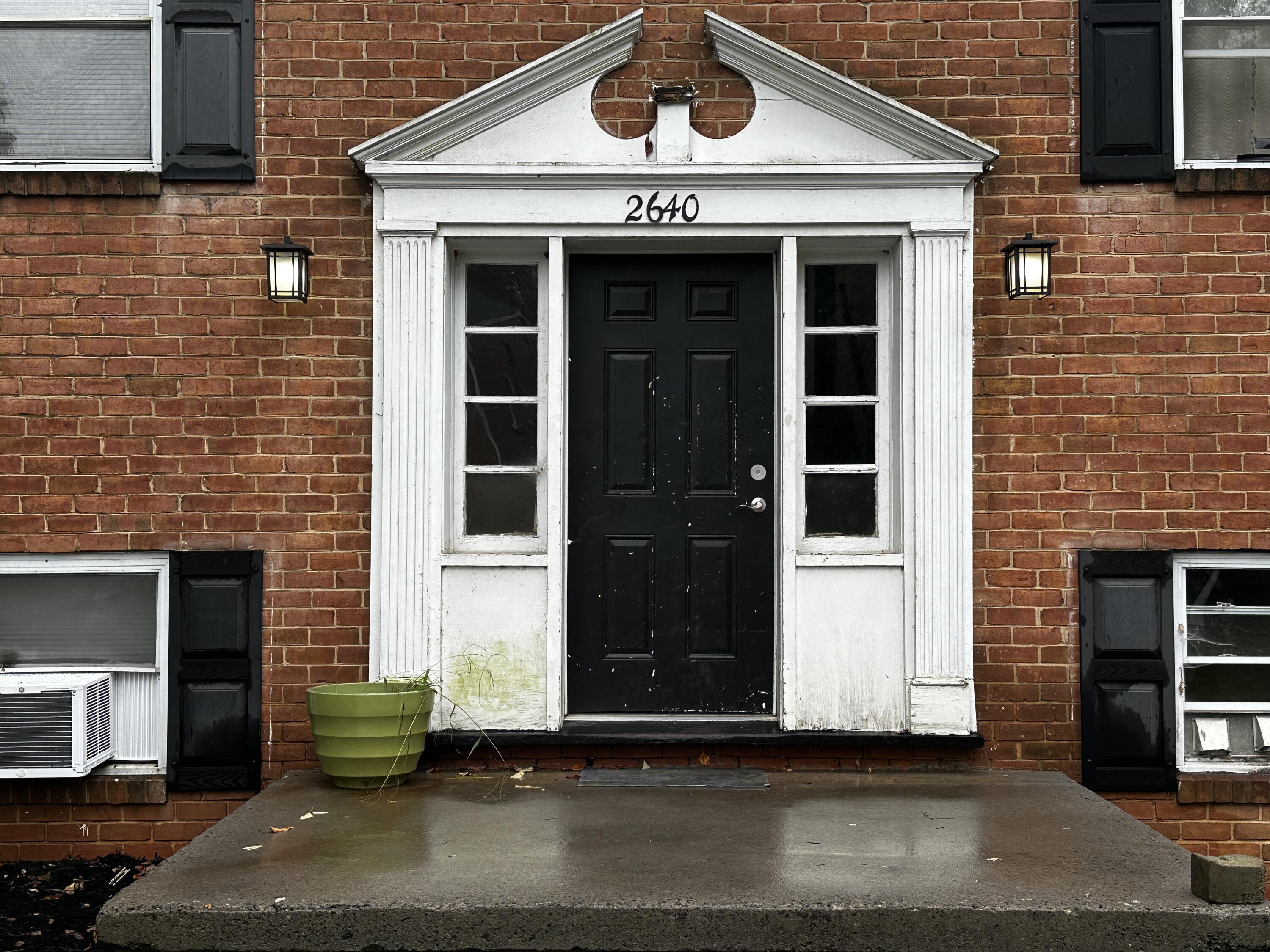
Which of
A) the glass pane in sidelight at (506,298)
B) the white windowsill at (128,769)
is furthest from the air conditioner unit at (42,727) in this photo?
the glass pane in sidelight at (506,298)

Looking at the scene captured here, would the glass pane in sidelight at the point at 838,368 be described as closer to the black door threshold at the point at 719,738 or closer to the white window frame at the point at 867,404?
the white window frame at the point at 867,404

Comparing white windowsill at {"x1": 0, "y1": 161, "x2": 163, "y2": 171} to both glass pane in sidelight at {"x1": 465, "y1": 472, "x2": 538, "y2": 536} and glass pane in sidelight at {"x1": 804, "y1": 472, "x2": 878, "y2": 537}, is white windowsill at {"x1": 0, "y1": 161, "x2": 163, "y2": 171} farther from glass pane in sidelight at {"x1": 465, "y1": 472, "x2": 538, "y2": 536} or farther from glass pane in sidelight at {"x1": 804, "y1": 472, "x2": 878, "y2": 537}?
glass pane in sidelight at {"x1": 804, "y1": 472, "x2": 878, "y2": 537}

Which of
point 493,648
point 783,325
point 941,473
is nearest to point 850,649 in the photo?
point 941,473

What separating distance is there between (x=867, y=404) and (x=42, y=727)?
13.6 feet

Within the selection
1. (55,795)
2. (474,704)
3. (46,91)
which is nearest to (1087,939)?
(474,704)

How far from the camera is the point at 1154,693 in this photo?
17.5ft

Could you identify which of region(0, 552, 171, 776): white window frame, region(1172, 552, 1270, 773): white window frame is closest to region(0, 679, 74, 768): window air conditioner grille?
region(0, 552, 171, 776): white window frame

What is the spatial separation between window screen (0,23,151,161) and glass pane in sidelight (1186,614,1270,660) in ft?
18.1

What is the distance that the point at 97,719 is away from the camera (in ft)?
17.6

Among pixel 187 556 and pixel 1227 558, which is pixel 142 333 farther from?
pixel 1227 558

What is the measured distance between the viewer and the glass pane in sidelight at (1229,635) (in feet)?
17.9

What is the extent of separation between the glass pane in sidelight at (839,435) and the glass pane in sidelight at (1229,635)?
1732 mm

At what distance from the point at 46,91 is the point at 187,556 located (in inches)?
93.3

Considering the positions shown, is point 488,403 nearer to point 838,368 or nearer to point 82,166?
point 838,368
